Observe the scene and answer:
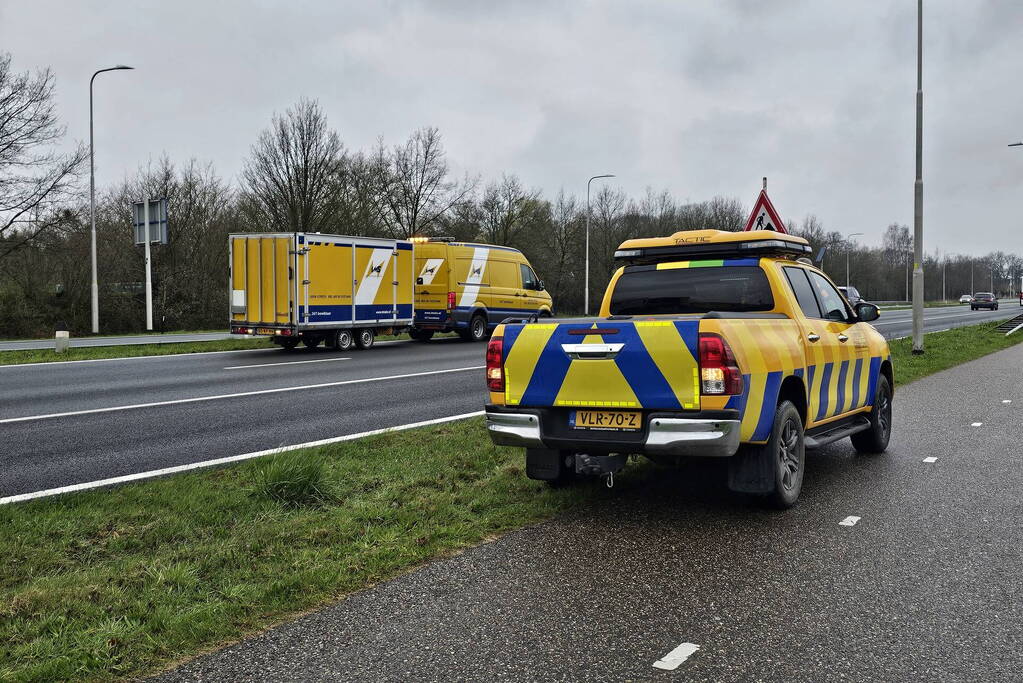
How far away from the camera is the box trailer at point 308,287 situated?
1989 centimetres

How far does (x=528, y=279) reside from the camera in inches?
1063

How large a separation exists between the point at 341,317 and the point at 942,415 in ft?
46.3

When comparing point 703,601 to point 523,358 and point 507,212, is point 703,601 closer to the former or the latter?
point 523,358

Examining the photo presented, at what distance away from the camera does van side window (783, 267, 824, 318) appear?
6777 mm

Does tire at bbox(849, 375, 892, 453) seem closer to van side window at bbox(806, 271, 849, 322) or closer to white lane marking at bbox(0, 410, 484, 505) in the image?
van side window at bbox(806, 271, 849, 322)

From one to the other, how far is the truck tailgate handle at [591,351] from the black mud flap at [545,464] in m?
0.71

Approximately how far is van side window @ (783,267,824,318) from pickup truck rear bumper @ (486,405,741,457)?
6.32ft

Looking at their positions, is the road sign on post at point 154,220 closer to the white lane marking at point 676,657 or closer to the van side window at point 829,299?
the van side window at point 829,299

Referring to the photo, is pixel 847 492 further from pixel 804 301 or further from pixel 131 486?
pixel 131 486

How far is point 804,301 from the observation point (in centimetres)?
686

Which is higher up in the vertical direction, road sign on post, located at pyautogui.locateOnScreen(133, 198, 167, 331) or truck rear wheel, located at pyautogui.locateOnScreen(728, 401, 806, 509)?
road sign on post, located at pyautogui.locateOnScreen(133, 198, 167, 331)

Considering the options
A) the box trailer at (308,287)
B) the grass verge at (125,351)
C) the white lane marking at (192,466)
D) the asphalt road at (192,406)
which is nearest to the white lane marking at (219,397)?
the asphalt road at (192,406)

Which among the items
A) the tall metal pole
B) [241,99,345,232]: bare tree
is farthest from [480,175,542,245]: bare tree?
the tall metal pole

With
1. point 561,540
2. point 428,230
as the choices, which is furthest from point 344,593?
point 428,230
